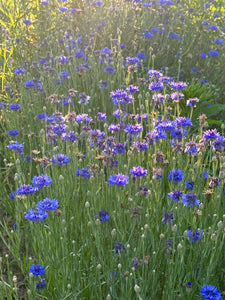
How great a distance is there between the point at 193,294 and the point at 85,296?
0.52 m

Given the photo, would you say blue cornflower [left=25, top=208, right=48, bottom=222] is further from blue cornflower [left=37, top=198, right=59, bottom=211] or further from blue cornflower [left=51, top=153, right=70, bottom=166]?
blue cornflower [left=51, top=153, right=70, bottom=166]

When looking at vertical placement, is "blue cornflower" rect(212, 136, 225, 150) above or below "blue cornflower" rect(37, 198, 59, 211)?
above

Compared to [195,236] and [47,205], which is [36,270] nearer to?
[47,205]

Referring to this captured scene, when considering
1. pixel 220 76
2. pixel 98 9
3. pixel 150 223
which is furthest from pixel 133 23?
pixel 150 223

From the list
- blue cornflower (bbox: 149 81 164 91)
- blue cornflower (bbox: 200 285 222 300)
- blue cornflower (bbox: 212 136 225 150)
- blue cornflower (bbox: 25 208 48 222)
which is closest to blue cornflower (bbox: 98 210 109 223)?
blue cornflower (bbox: 25 208 48 222)

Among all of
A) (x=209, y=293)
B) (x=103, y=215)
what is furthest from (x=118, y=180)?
(x=209, y=293)

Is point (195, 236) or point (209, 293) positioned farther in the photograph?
point (195, 236)

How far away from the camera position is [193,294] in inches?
80.4

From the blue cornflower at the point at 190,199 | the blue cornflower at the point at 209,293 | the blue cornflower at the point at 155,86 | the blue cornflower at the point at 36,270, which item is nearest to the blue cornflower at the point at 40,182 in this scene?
the blue cornflower at the point at 36,270

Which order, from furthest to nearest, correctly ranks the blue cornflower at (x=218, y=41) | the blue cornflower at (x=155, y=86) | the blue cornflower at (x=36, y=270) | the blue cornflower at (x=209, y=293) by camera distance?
the blue cornflower at (x=218, y=41), the blue cornflower at (x=155, y=86), the blue cornflower at (x=36, y=270), the blue cornflower at (x=209, y=293)

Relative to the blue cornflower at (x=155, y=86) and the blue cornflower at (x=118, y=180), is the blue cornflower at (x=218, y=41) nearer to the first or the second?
the blue cornflower at (x=155, y=86)

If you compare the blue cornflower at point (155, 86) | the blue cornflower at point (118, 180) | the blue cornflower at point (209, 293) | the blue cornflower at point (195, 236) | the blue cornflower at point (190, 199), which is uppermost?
the blue cornflower at point (155, 86)

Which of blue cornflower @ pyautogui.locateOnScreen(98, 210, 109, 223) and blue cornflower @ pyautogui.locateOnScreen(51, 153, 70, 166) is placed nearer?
blue cornflower @ pyautogui.locateOnScreen(98, 210, 109, 223)

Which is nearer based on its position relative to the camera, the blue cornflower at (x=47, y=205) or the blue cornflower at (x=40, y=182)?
the blue cornflower at (x=47, y=205)
